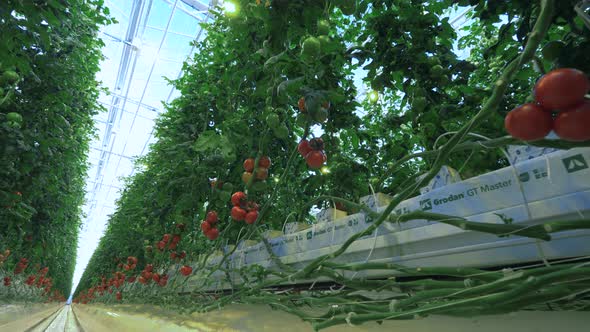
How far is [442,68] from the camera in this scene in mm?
1207

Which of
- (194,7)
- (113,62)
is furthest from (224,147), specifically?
(113,62)

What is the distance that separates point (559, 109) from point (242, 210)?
1146 millimetres

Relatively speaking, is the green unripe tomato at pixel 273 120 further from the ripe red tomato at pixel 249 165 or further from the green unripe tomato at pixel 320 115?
the ripe red tomato at pixel 249 165

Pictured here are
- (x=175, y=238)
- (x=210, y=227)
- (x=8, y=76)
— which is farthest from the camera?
(x=175, y=238)

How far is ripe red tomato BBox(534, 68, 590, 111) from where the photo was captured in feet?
1.21

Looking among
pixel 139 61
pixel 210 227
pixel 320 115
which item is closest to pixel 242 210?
pixel 210 227

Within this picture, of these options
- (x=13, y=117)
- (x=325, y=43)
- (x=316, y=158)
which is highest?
(x=13, y=117)

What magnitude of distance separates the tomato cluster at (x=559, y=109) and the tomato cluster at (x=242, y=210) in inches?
43.1

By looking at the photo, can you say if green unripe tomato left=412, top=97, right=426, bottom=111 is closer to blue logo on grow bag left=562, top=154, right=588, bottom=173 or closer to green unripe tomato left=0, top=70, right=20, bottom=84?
blue logo on grow bag left=562, top=154, right=588, bottom=173

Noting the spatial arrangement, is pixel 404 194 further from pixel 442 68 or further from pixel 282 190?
pixel 282 190

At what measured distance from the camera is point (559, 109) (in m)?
0.39

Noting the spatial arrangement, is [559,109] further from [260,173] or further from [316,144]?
[260,173]

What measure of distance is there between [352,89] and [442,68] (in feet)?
Result: 1.33

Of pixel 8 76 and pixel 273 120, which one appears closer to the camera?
pixel 273 120
